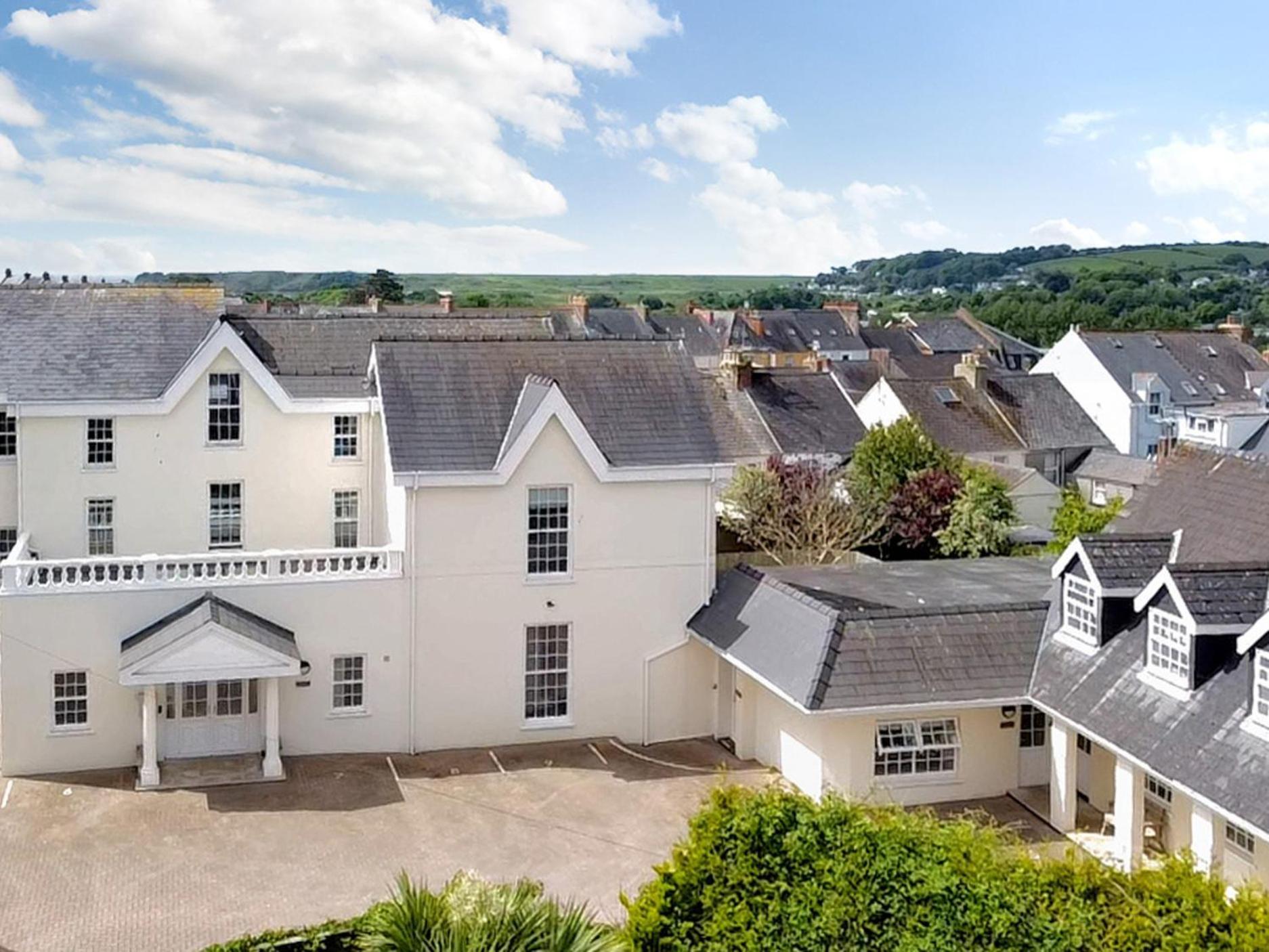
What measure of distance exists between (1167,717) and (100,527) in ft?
79.9

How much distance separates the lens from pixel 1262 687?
62.1ft

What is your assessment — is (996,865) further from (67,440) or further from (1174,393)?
(1174,393)

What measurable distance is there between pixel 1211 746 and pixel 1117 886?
6.37m

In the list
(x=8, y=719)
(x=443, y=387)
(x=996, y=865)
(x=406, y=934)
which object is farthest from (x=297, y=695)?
(x=996, y=865)

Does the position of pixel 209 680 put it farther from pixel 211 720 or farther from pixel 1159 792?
pixel 1159 792

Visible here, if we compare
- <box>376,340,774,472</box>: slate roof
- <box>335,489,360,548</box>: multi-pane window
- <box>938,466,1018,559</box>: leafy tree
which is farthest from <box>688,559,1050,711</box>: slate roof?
<box>938,466,1018,559</box>: leafy tree

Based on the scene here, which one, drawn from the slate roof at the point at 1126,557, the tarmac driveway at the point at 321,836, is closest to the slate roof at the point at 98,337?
the tarmac driveway at the point at 321,836

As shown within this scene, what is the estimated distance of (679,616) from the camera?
2939 centimetres

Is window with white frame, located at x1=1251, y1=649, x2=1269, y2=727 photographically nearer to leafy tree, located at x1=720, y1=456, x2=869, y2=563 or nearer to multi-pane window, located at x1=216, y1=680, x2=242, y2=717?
multi-pane window, located at x1=216, y1=680, x2=242, y2=717

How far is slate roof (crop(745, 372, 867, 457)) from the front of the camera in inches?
2179

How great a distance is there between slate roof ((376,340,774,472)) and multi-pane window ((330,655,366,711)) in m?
4.44

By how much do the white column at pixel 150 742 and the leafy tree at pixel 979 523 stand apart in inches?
1100

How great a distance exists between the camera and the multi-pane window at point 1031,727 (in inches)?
1011

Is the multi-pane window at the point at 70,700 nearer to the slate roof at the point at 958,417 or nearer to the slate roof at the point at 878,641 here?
the slate roof at the point at 878,641
